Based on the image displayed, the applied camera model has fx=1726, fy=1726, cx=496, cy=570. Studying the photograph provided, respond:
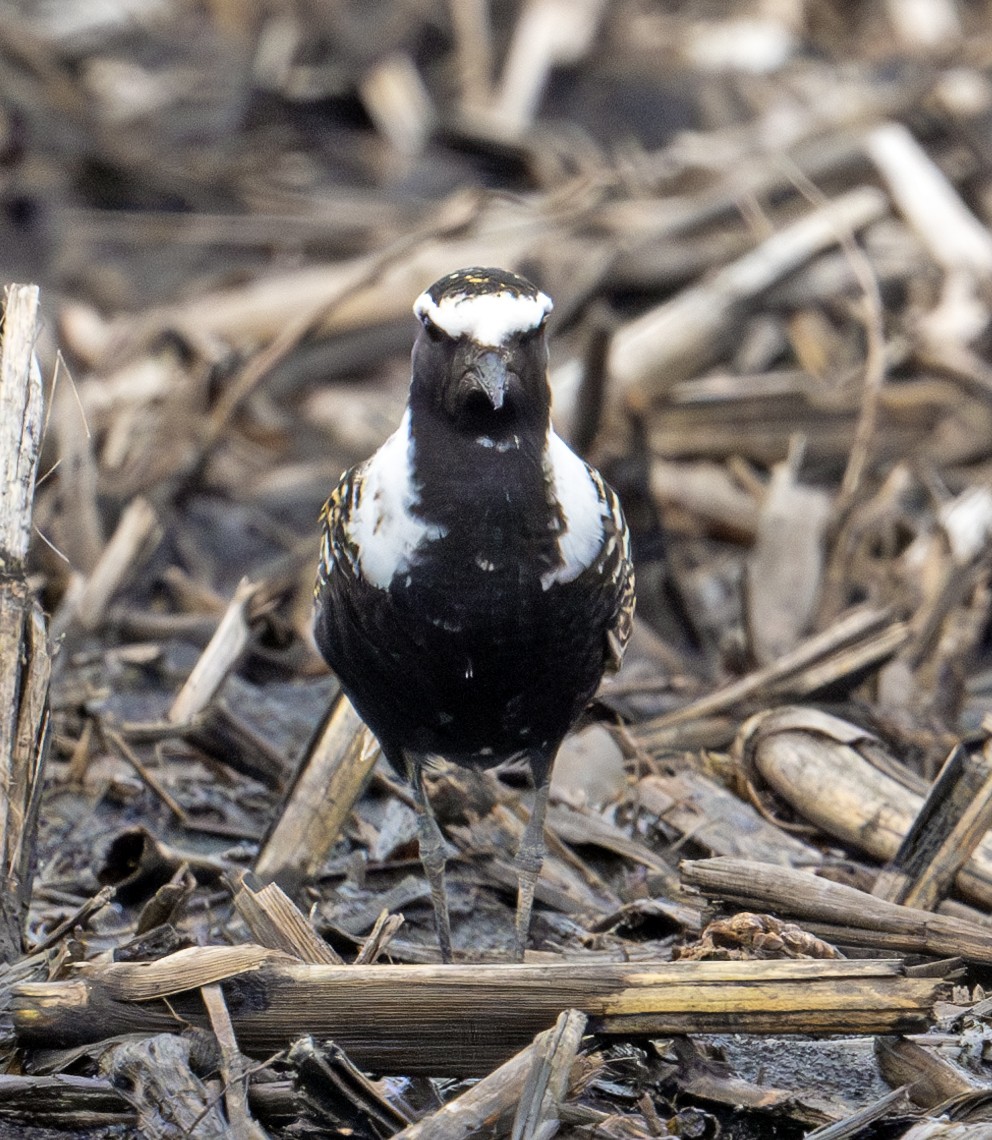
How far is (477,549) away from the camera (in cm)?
418

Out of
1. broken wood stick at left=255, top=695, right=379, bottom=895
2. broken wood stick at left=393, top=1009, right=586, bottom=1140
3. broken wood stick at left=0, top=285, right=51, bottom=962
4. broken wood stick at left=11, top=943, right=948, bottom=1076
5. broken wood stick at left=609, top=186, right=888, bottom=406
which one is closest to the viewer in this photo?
broken wood stick at left=393, top=1009, right=586, bottom=1140

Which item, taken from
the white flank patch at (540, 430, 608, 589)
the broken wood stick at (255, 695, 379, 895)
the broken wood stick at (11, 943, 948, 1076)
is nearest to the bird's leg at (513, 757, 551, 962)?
the broken wood stick at (255, 695, 379, 895)

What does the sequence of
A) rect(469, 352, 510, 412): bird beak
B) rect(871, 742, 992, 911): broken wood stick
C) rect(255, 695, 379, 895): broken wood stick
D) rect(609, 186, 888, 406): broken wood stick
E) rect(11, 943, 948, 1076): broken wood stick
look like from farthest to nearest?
rect(609, 186, 888, 406): broken wood stick → rect(255, 695, 379, 895): broken wood stick → rect(871, 742, 992, 911): broken wood stick → rect(469, 352, 510, 412): bird beak → rect(11, 943, 948, 1076): broken wood stick

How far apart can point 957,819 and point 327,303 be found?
435 centimetres

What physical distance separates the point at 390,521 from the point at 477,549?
244 millimetres

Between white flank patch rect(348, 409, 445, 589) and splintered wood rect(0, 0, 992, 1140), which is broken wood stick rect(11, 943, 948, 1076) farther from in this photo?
white flank patch rect(348, 409, 445, 589)

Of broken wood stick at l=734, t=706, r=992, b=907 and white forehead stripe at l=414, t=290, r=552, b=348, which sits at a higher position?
white forehead stripe at l=414, t=290, r=552, b=348

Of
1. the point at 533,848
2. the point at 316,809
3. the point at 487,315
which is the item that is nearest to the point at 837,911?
the point at 533,848

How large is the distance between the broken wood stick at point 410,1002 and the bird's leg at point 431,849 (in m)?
1.02

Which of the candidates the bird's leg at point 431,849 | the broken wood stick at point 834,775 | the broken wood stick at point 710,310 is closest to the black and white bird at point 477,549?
the bird's leg at point 431,849

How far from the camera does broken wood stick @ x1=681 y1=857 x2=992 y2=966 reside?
165 inches

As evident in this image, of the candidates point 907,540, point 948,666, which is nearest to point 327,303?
point 907,540

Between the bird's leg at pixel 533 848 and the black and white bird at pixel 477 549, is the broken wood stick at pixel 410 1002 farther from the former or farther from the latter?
the bird's leg at pixel 533 848

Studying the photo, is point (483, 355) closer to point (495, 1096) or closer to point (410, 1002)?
point (410, 1002)
